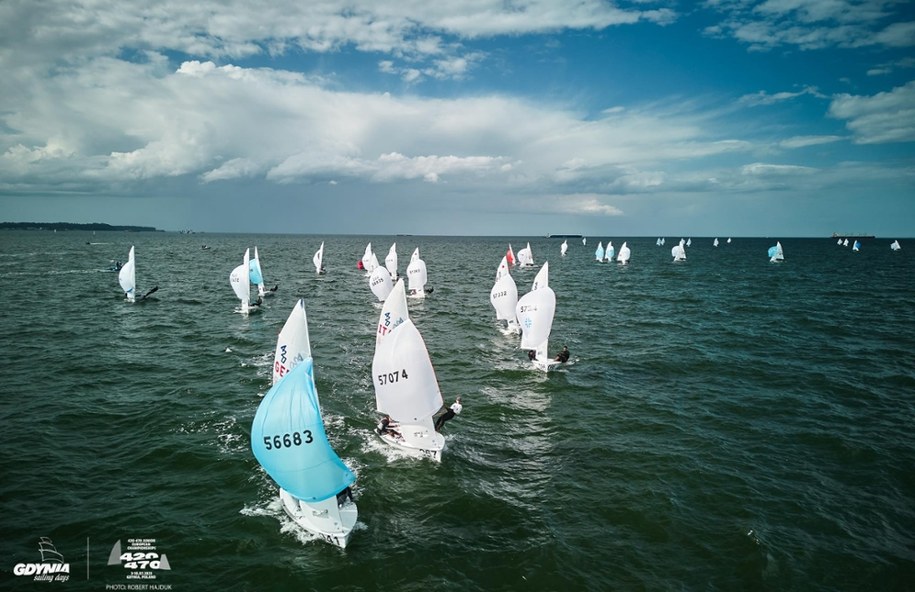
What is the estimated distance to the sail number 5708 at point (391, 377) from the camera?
16.8 meters

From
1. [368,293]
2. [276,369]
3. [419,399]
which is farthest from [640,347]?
[368,293]

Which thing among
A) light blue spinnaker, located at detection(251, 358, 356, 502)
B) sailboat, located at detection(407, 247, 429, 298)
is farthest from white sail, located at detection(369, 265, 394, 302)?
light blue spinnaker, located at detection(251, 358, 356, 502)

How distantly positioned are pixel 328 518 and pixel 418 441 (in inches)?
210

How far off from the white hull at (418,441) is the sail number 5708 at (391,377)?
6.72ft

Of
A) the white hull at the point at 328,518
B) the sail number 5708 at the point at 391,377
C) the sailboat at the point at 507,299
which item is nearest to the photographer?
the white hull at the point at 328,518

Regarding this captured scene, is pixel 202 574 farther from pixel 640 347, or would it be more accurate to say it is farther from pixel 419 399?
pixel 640 347

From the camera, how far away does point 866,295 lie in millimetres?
59594

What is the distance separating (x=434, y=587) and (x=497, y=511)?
3592mm

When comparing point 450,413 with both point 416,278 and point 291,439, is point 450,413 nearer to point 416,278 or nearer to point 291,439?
point 291,439

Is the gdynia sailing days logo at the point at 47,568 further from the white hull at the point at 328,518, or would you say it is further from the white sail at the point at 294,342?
the white sail at the point at 294,342

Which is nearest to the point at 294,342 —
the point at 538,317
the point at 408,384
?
the point at 408,384

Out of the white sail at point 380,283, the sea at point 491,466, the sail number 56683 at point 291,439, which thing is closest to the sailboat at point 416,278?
the white sail at point 380,283

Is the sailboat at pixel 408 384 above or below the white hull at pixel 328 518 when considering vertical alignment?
above
